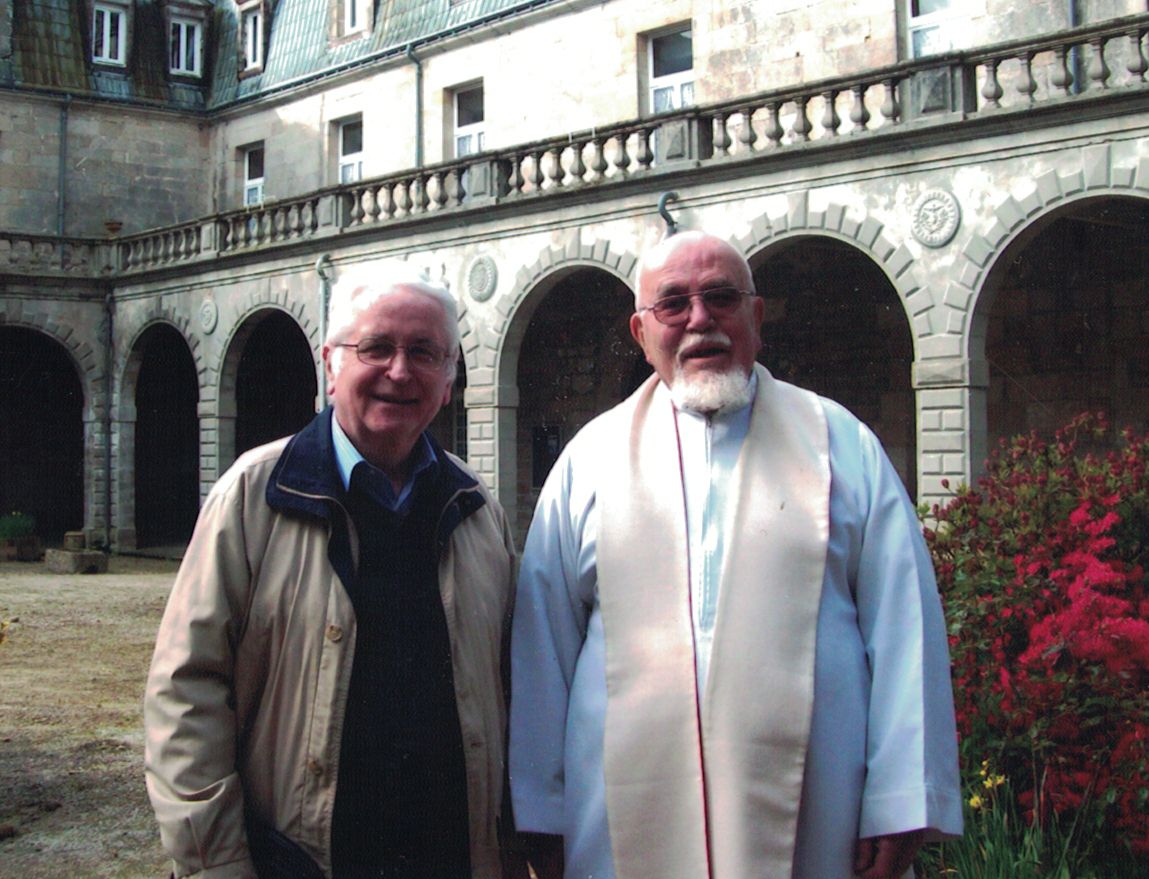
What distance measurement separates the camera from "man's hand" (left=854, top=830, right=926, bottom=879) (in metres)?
2.56

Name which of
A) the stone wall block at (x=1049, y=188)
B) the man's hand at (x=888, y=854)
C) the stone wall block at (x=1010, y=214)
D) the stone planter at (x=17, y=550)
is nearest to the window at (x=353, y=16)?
the stone planter at (x=17, y=550)

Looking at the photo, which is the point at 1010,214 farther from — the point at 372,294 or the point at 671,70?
the point at 372,294

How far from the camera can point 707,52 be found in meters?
16.4

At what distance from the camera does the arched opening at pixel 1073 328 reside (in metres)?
13.3

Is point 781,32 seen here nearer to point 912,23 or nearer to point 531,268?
point 912,23

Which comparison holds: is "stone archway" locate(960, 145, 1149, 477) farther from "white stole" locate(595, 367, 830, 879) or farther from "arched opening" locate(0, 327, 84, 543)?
"arched opening" locate(0, 327, 84, 543)

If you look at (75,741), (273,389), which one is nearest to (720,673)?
(75,741)

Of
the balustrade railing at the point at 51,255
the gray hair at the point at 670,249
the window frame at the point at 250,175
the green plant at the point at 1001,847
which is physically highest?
the window frame at the point at 250,175

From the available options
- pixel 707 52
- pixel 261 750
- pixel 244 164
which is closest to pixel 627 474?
pixel 261 750

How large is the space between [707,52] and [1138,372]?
22.7ft

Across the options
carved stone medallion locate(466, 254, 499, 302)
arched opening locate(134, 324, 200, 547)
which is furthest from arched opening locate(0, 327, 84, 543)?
carved stone medallion locate(466, 254, 499, 302)

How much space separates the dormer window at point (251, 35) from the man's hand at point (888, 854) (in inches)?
939

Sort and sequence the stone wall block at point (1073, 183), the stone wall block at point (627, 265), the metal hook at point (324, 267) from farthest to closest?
the metal hook at point (324, 267), the stone wall block at point (627, 265), the stone wall block at point (1073, 183)

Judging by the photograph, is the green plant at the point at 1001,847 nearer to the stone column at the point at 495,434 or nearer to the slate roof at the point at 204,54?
the stone column at the point at 495,434
